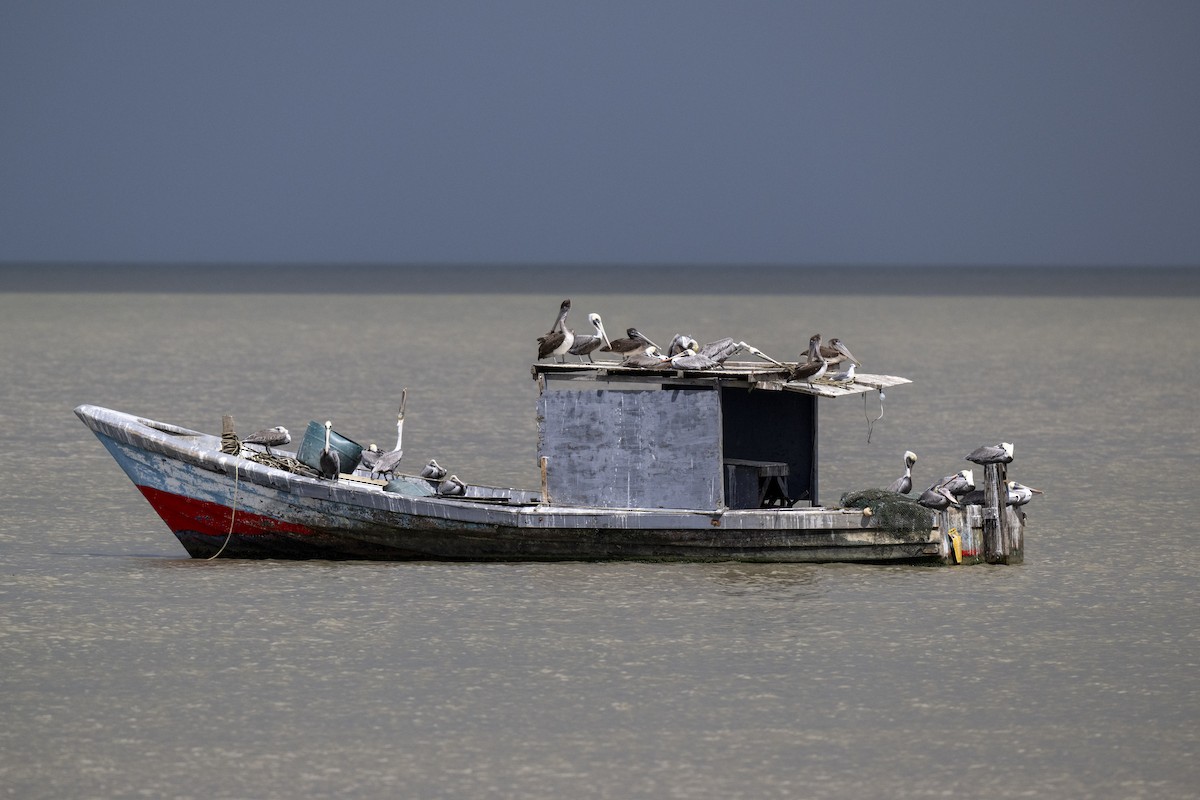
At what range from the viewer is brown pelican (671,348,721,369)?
13.9m

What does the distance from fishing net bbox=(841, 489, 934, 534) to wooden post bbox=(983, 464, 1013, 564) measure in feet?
1.53

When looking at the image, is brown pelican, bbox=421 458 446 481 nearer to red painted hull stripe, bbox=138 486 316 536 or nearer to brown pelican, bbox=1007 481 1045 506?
red painted hull stripe, bbox=138 486 316 536

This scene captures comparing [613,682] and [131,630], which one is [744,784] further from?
[131,630]

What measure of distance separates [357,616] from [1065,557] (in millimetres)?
5783

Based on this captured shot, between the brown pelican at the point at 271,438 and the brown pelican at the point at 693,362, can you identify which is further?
the brown pelican at the point at 271,438

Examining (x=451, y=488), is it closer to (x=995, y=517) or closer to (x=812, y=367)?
(x=812, y=367)

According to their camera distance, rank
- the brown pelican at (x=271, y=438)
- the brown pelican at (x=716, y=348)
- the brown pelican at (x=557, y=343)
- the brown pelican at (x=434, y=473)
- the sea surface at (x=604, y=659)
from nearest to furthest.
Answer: the sea surface at (x=604, y=659)
the brown pelican at (x=716, y=348)
the brown pelican at (x=557, y=343)
the brown pelican at (x=271, y=438)
the brown pelican at (x=434, y=473)

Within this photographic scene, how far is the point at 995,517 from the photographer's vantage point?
→ 14.3 metres

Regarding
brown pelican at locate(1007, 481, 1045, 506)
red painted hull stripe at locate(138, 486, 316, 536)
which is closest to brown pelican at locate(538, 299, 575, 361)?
red painted hull stripe at locate(138, 486, 316, 536)

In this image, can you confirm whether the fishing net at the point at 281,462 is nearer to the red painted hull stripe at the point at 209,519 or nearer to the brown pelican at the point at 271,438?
the brown pelican at the point at 271,438

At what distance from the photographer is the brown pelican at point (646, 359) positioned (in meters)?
14.0

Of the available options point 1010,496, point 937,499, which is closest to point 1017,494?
point 1010,496

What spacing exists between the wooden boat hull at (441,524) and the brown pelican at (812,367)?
99 cm

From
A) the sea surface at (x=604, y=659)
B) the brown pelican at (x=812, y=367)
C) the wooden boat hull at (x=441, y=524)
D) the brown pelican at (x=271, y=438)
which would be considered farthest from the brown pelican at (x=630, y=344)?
the brown pelican at (x=271, y=438)
